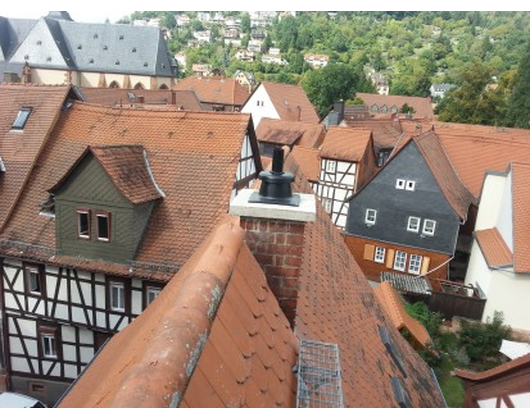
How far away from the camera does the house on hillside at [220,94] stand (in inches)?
2344

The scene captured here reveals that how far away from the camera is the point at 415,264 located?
76.8 feet

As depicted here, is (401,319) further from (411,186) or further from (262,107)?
(262,107)

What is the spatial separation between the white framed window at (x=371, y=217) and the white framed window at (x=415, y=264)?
8.55 ft

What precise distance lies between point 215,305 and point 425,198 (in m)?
21.6

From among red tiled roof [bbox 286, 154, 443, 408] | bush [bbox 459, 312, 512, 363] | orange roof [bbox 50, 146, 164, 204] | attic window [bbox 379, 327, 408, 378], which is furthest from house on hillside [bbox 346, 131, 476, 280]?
attic window [bbox 379, 327, 408, 378]

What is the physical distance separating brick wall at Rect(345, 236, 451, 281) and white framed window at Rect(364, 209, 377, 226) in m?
0.95

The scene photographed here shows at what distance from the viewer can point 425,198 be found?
903 inches

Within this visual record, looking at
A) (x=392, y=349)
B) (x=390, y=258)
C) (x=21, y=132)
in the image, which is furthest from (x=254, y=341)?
(x=390, y=258)

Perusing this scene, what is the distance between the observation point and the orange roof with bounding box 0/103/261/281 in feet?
39.7

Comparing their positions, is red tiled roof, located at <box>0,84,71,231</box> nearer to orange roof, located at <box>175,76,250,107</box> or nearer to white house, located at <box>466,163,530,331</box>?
white house, located at <box>466,163,530,331</box>

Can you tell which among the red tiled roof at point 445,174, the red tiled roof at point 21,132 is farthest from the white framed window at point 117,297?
the red tiled roof at point 445,174

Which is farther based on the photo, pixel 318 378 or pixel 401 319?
pixel 401 319

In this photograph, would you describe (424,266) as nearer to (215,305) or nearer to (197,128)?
(197,128)

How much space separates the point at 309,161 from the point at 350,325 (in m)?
25.1
